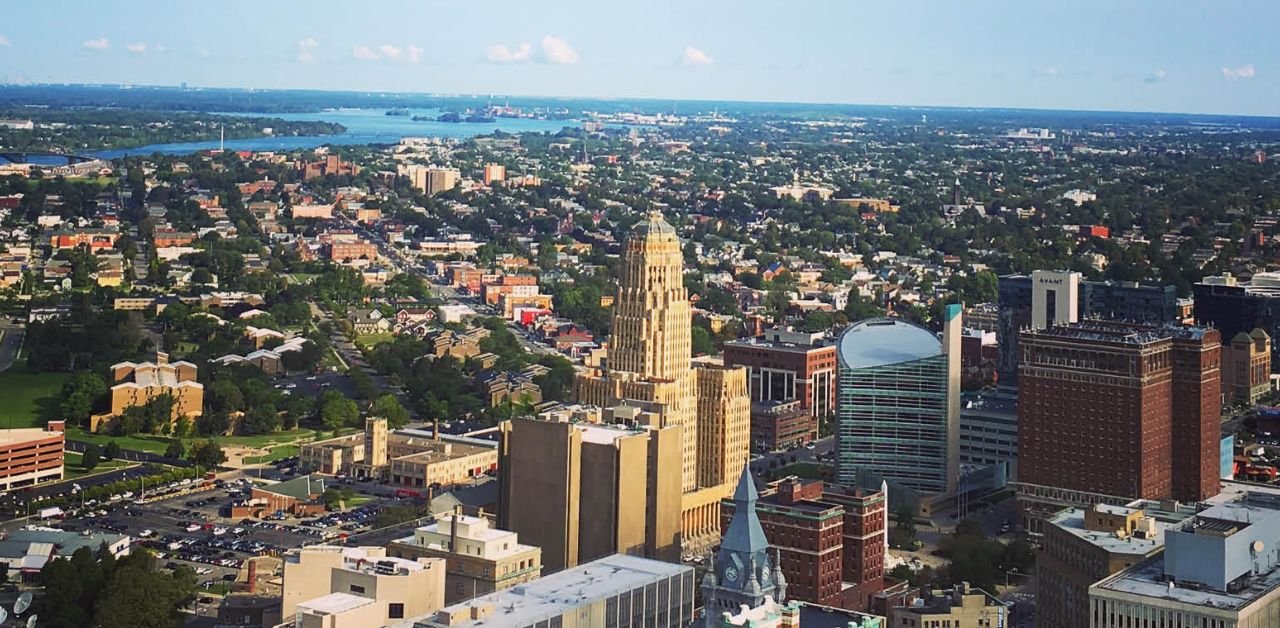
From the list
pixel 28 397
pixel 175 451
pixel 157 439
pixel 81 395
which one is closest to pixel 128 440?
pixel 157 439

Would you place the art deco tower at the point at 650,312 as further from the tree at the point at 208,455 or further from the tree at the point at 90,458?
the tree at the point at 90,458

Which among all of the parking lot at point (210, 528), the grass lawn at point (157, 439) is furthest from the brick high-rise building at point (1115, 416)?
the grass lawn at point (157, 439)

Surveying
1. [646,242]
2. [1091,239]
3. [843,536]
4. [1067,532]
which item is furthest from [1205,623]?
[1091,239]

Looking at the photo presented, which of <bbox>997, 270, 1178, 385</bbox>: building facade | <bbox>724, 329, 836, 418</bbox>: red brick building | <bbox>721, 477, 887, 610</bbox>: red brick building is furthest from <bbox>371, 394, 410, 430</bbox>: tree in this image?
<bbox>721, 477, 887, 610</bbox>: red brick building

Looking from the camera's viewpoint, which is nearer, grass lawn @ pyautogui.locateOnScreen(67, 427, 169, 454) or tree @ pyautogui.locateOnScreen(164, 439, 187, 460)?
tree @ pyautogui.locateOnScreen(164, 439, 187, 460)

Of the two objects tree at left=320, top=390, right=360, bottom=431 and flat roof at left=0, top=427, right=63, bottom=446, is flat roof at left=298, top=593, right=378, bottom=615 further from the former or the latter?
tree at left=320, top=390, right=360, bottom=431

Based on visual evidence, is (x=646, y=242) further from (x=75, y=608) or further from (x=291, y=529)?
(x=75, y=608)
